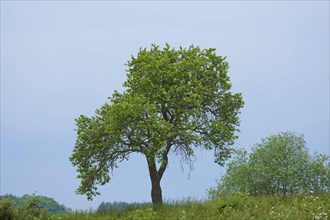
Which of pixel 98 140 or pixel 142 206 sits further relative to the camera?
pixel 98 140

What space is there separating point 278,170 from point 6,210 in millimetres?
24429

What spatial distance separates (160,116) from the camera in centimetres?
2716

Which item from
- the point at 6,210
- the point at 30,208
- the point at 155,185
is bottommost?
the point at 6,210

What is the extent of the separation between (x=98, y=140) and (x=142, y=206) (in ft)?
18.4

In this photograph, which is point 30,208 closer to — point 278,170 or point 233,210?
point 233,210

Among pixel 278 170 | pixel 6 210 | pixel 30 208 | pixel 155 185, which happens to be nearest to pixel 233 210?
pixel 155 185

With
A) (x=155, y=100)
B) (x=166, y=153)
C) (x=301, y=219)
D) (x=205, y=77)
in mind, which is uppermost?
(x=205, y=77)

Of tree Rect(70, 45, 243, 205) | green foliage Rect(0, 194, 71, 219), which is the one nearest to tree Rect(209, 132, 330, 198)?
tree Rect(70, 45, 243, 205)

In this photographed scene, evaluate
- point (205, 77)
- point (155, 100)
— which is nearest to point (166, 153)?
point (155, 100)

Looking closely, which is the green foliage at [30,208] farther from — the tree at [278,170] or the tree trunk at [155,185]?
the tree at [278,170]

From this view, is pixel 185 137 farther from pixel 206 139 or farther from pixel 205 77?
pixel 205 77

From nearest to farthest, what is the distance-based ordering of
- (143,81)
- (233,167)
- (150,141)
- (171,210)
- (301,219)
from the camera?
(301,219), (171,210), (150,141), (143,81), (233,167)

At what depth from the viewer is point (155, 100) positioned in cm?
2720

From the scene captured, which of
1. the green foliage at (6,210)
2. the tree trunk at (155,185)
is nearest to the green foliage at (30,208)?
the green foliage at (6,210)
